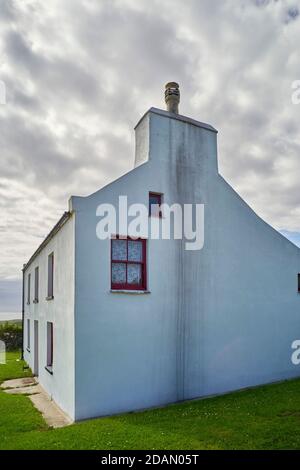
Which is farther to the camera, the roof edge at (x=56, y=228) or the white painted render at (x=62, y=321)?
the roof edge at (x=56, y=228)

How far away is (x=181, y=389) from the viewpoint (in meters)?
11.1

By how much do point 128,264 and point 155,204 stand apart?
218 cm

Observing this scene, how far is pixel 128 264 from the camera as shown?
35.6 ft

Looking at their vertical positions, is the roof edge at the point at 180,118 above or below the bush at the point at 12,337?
above

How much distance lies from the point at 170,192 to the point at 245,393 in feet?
23.9

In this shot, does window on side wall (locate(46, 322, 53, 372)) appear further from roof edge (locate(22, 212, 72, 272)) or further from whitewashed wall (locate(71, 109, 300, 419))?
whitewashed wall (locate(71, 109, 300, 419))

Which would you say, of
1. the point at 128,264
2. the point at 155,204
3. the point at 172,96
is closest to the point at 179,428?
the point at 128,264

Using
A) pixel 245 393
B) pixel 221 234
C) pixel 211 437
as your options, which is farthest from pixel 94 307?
pixel 245 393

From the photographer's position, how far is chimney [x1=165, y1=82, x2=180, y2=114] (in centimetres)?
1283

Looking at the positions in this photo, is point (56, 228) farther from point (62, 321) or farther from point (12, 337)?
point (12, 337)

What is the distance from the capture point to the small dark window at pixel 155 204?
11352 mm

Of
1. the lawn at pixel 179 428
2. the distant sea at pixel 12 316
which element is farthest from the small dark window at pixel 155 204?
the distant sea at pixel 12 316

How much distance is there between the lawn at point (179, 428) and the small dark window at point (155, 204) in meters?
5.91

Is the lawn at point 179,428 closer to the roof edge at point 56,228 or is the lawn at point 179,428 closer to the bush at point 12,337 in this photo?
the roof edge at point 56,228
